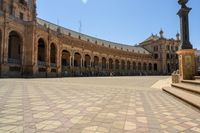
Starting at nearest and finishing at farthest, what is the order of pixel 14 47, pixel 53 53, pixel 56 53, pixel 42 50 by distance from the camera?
pixel 14 47, pixel 42 50, pixel 56 53, pixel 53 53

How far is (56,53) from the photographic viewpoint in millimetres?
42562

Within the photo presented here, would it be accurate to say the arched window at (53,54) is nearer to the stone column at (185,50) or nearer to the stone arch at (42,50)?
the stone arch at (42,50)

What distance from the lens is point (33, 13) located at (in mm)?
44812

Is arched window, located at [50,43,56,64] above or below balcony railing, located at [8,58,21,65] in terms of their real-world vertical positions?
above

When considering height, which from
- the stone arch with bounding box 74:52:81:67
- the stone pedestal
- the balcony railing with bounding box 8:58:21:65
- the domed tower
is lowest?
the stone pedestal

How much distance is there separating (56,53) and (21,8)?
12754mm

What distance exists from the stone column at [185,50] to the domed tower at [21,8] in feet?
108

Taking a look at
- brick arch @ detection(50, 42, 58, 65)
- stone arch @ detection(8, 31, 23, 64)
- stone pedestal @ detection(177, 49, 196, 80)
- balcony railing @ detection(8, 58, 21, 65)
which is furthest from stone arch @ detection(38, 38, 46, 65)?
stone pedestal @ detection(177, 49, 196, 80)

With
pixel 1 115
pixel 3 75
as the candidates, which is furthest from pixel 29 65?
pixel 1 115

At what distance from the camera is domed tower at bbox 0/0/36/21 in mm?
36750

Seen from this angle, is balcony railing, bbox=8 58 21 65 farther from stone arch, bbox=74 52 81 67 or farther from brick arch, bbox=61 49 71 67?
stone arch, bbox=74 52 81 67

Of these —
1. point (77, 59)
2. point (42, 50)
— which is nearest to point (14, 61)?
point (42, 50)

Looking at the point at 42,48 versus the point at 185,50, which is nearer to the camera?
the point at 185,50

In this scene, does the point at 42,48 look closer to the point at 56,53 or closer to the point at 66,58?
the point at 56,53
